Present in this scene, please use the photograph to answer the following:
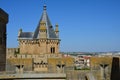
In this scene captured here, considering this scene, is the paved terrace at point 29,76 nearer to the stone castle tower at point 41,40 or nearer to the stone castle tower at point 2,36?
the stone castle tower at point 2,36

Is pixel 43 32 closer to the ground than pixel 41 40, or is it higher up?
higher up

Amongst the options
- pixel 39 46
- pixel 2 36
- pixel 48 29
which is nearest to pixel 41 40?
pixel 39 46

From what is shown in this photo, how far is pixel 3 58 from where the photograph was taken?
1150 cm

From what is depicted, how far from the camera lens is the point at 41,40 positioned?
37.5 meters

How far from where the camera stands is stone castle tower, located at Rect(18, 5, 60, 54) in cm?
3740

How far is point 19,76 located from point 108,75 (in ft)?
19.8

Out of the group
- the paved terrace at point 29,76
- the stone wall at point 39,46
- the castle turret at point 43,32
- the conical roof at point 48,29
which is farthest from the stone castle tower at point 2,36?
the conical roof at point 48,29

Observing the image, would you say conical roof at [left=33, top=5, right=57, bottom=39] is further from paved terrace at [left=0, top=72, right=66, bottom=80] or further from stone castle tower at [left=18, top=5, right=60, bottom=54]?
paved terrace at [left=0, top=72, right=66, bottom=80]

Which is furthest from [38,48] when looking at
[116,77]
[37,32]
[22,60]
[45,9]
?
[116,77]

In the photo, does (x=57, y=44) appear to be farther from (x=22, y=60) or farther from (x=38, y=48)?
(x=22, y=60)

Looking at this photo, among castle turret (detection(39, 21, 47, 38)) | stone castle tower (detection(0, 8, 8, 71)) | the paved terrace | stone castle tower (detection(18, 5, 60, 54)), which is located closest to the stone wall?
stone castle tower (detection(18, 5, 60, 54))

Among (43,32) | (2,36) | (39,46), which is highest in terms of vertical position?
(43,32)

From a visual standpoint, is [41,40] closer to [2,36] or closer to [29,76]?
[2,36]

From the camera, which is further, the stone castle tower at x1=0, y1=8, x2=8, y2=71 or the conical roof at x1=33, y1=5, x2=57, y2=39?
the conical roof at x1=33, y1=5, x2=57, y2=39
